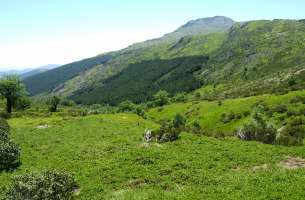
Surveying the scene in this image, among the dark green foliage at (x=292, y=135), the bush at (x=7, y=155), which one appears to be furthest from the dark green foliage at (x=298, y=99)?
the bush at (x=7, y=155)

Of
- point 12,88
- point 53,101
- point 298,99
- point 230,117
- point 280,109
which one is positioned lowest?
point 230,117

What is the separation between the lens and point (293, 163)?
38.6m

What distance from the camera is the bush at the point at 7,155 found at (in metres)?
48.0

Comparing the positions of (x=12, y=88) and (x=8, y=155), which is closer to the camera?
(x=8, y=155)

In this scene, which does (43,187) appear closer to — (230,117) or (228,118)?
(228,118)

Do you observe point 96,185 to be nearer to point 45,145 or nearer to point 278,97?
point 45,145

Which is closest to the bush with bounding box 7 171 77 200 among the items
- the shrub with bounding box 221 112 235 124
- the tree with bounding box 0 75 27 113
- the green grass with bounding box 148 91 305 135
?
the green grass with bounding box 148 91 305 135

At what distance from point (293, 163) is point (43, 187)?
21690 millimetres

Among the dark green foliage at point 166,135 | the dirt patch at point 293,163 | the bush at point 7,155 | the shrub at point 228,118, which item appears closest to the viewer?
the dirt patch at point 293,163

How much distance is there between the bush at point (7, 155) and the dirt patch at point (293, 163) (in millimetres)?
28860

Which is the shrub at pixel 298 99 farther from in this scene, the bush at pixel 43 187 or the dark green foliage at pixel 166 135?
the bush at pixel 43 187

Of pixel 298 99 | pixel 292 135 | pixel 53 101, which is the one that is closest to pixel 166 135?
pixel 292 135

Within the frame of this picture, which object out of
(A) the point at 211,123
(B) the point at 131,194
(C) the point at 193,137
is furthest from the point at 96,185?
(A) the point at 211,123

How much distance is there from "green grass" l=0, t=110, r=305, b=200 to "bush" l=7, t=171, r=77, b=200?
2.05m
